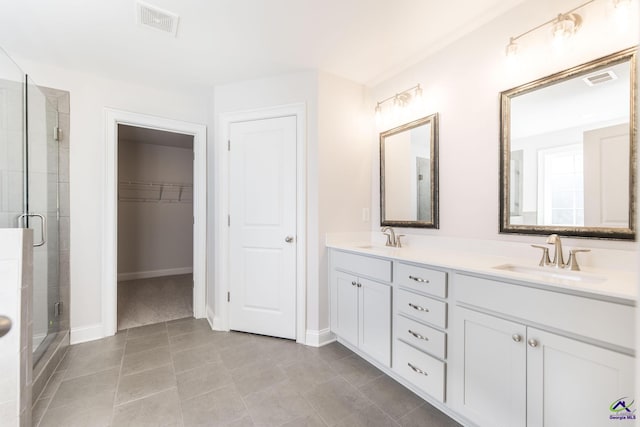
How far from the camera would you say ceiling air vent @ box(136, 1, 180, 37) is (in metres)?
1.67

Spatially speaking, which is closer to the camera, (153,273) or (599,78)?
(599,78)

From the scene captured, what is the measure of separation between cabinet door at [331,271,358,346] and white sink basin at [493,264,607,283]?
104 cm

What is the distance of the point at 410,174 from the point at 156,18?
2.16 metres

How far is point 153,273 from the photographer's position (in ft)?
15.4

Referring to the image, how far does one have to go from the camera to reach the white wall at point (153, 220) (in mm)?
4441

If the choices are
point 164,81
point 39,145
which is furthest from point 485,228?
point 39,145

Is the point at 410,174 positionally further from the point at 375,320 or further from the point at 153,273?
the point at 153,273

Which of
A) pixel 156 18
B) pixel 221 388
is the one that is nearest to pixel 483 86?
pixel 156 18

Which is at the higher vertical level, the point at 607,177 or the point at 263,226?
the point at 607,177

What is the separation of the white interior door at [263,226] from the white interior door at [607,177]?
1.91 metres

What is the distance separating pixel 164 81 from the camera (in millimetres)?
2594

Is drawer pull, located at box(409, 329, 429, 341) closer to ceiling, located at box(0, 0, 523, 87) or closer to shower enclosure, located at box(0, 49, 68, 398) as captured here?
ceiling, located at box(0, 0, 523, 87)

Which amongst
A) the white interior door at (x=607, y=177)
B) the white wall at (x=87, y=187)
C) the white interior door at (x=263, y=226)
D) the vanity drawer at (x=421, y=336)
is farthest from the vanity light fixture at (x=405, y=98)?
the white wall at (x=87, y=187)

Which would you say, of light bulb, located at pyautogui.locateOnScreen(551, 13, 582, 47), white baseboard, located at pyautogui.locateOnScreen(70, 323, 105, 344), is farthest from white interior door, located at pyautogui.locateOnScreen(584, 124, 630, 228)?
white baseboard, located at pyautogui.locateOnScreen(70, 323, 105, 344)
